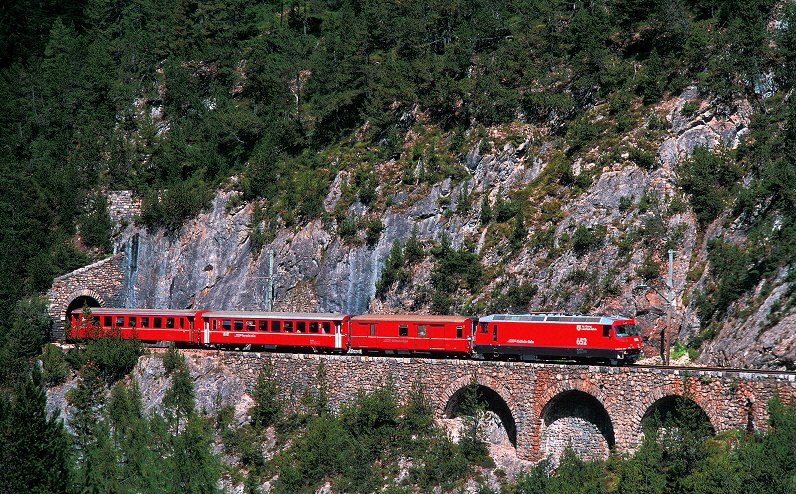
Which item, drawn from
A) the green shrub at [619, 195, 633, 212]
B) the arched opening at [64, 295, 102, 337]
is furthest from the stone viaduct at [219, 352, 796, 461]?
the arched opening at [64, 295, 102, 337]

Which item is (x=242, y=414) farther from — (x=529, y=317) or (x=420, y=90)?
(x=420, y=90)

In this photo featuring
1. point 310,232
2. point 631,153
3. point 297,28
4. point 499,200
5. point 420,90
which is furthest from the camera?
point 297,28

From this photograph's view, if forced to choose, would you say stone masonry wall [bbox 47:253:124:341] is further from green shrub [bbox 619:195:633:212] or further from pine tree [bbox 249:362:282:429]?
green shrub [bbox 619:195:633:212]

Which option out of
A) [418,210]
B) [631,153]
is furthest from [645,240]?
[418,210]

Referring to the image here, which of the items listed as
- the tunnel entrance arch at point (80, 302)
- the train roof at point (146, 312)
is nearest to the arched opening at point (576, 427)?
the train roof at point (146, 312)

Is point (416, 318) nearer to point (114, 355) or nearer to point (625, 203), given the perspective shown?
point (625, 203)

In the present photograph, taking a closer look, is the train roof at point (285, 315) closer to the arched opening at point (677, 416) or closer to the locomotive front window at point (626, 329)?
the locomotive front window at point (626, 329)

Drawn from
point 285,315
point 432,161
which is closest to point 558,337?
point 285,315
